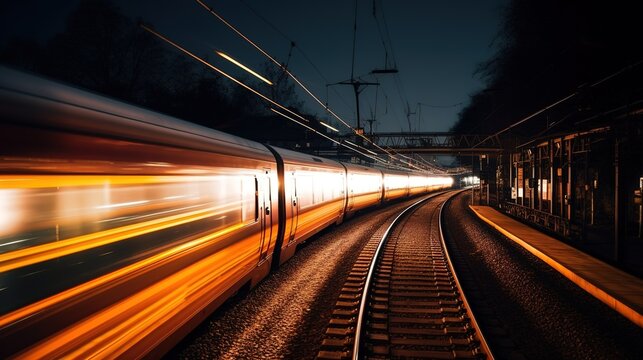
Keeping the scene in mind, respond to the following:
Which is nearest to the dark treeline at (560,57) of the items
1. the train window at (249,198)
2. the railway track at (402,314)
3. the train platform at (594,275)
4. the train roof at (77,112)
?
the train platform at (594,275)

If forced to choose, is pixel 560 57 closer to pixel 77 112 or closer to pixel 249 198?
pixel 249 198

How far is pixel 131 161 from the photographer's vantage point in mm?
3281

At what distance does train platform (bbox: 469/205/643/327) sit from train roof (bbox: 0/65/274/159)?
721 centimetres

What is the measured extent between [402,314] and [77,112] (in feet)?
16.9

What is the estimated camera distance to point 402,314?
5.80 meters

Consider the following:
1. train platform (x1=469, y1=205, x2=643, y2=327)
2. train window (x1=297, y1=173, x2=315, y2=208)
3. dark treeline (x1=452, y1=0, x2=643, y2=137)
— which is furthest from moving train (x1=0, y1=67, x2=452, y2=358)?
dark treeline (x1=452, y1=0, x2=643, y2=137)

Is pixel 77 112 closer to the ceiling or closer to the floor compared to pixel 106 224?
closer to the ceiling

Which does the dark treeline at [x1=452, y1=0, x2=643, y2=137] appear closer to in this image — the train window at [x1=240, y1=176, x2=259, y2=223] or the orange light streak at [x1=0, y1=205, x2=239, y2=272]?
the train window at [x1=240, y1=176, x2=259, y2=223]

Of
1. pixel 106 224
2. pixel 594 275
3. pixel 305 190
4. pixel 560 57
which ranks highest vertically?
pixel 560 57

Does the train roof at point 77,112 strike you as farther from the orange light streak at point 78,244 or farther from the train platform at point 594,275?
the train platform at point 594,275

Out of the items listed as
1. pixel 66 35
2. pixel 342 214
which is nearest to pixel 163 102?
pixel 66 35

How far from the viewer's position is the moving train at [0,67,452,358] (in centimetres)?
227

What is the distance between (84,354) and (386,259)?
7.51 metres

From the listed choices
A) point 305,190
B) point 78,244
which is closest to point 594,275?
point 305,190
